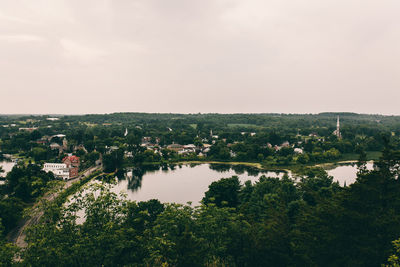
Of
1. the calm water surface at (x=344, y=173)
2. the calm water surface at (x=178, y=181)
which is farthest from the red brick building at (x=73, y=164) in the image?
the calm water surface at (x=344, y=173)

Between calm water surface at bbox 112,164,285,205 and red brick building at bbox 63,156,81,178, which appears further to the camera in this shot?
red brick building at bbox 63,156,81,178

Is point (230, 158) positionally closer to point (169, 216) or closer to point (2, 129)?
point (169, 216)

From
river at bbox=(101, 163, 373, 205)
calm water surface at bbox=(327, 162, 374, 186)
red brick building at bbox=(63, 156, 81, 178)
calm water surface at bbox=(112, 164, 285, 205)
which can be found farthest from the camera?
red brick building at bbox=(63, 156, 81, 178)

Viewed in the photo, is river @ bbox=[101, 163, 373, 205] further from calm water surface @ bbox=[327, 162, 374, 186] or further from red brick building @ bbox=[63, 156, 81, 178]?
red brick building @ bbox=[63, 156, 81, 178]

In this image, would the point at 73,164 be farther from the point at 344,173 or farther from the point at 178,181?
the point at 344,173

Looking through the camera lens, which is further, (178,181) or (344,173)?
(344,173)

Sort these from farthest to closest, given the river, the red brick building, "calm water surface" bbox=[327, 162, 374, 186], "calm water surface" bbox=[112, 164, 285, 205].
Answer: the red brick building
"calm water surface" bbox=[327, 162, 374, 186]
the river
"calm water surface" bbox=[112, 164, 285, 205]

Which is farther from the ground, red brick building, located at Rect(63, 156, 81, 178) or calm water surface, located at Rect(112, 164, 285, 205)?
red brick building, located at Rect(63, 156, 81, 178)

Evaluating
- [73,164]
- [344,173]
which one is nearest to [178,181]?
[73,164]

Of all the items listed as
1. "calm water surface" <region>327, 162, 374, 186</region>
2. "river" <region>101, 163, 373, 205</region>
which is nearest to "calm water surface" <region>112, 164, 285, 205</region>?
"river" <region>101, 163, 373, 205</region>

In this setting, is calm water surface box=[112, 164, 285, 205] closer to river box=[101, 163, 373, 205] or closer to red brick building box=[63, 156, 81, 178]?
river box=[101, 163, 373, 205]

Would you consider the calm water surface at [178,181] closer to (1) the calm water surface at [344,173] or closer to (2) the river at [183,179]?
(2) the river at [183,179]

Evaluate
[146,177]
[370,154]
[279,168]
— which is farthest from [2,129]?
[370,154]
